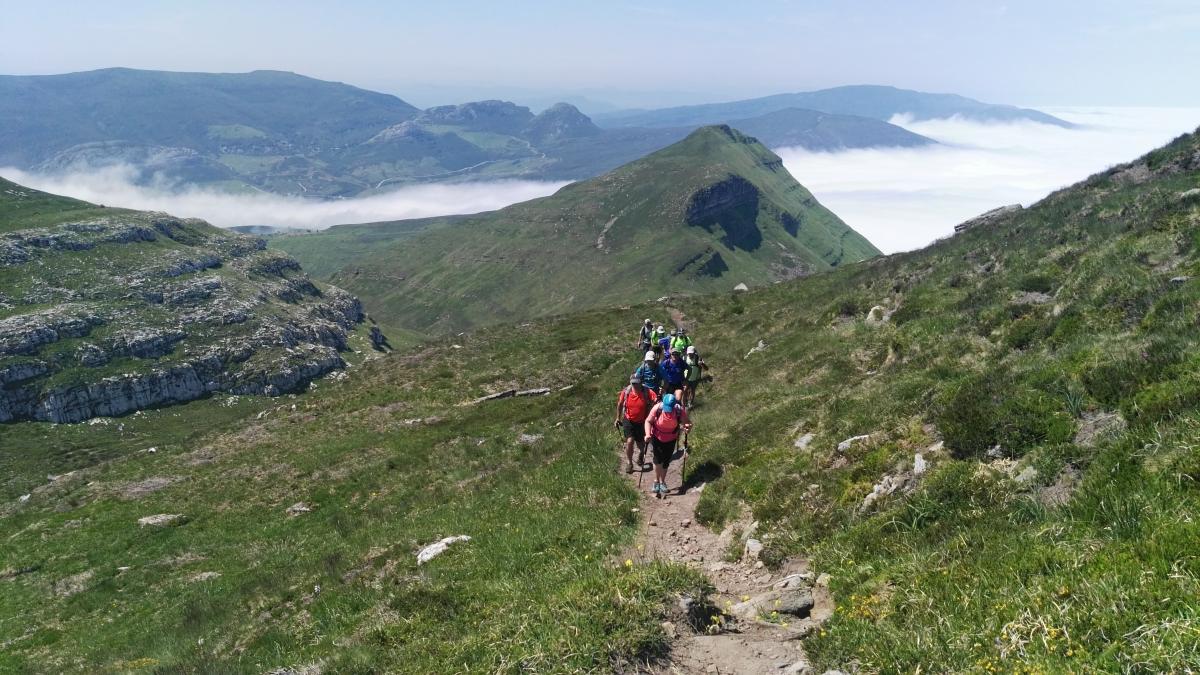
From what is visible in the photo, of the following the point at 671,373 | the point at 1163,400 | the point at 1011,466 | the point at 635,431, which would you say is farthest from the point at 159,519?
the point at 1163,400

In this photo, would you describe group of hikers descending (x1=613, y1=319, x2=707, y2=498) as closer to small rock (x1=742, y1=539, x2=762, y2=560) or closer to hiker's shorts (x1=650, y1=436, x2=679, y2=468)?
hiker's shorts (x1=650, y1=436, x2=679, y2=468)

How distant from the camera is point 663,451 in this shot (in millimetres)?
16234

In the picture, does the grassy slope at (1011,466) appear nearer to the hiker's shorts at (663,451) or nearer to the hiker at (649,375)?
the hiker's shorts at (663,451)

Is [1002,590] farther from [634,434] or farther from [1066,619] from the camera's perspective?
[634,434]

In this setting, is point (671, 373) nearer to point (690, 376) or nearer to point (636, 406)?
point (636, 406)

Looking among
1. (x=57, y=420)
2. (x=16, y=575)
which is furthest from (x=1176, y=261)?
(x=57, y=420)

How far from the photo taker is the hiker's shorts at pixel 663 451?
1609 centimetres

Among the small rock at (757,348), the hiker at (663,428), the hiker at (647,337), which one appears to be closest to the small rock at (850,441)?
the hiker at (663,428)

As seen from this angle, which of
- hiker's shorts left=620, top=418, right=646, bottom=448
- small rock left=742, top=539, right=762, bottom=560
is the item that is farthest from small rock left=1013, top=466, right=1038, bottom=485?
hiker's shorts left=620, top=418, right=646, bottom=448

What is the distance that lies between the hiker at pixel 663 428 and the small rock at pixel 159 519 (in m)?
25.0

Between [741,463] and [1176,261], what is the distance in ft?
44.9

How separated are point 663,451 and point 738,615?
7.35m

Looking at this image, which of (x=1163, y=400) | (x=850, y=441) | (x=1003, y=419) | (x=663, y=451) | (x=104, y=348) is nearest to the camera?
(x=1163, y=400)

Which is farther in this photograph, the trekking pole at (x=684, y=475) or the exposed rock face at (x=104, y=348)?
the exposed rock face at (x=104, y=348)
